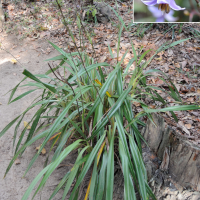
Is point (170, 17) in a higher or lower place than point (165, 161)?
higher

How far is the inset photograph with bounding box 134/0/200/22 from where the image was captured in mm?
1613

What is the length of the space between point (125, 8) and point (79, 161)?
369 centimetres

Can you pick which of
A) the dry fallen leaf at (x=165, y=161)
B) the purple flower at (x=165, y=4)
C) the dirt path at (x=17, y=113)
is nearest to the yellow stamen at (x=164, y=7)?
the purple flower at (x=165, y=4)

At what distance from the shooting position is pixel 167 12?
5.40 ft

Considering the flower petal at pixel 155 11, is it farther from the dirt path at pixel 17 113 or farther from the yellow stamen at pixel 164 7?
the dirt path at pixel 17 113

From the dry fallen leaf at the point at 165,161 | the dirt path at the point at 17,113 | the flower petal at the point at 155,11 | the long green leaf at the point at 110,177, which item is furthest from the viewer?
the flower petal at the point at 155,11

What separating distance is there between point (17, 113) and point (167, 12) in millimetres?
1913

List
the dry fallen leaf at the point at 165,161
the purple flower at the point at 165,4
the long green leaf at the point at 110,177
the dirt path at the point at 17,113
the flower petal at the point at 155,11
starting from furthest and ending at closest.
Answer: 1. the flower petal at the point at 155,11
2. the dirt path at the point at 17,113
3. the purple flower at the point at 165,4
4. the dry fallen leaf at the point at 165,161
5. the long green leaf at the point at 110,177

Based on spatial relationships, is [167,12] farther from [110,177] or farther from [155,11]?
[110,177]

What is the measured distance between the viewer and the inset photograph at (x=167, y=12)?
5.29ft

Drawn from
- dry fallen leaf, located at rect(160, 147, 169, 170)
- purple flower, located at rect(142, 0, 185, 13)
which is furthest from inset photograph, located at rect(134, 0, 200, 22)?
dry fallen leaf, located at rect(160, 147, 169, 170)

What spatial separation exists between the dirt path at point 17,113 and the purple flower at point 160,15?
63.6 inches

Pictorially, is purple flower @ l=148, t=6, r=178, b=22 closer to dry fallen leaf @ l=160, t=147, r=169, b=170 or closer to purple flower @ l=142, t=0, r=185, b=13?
purple flower @ l=142, t=0, r=185, b=13

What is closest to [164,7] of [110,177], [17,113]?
[110,177]
